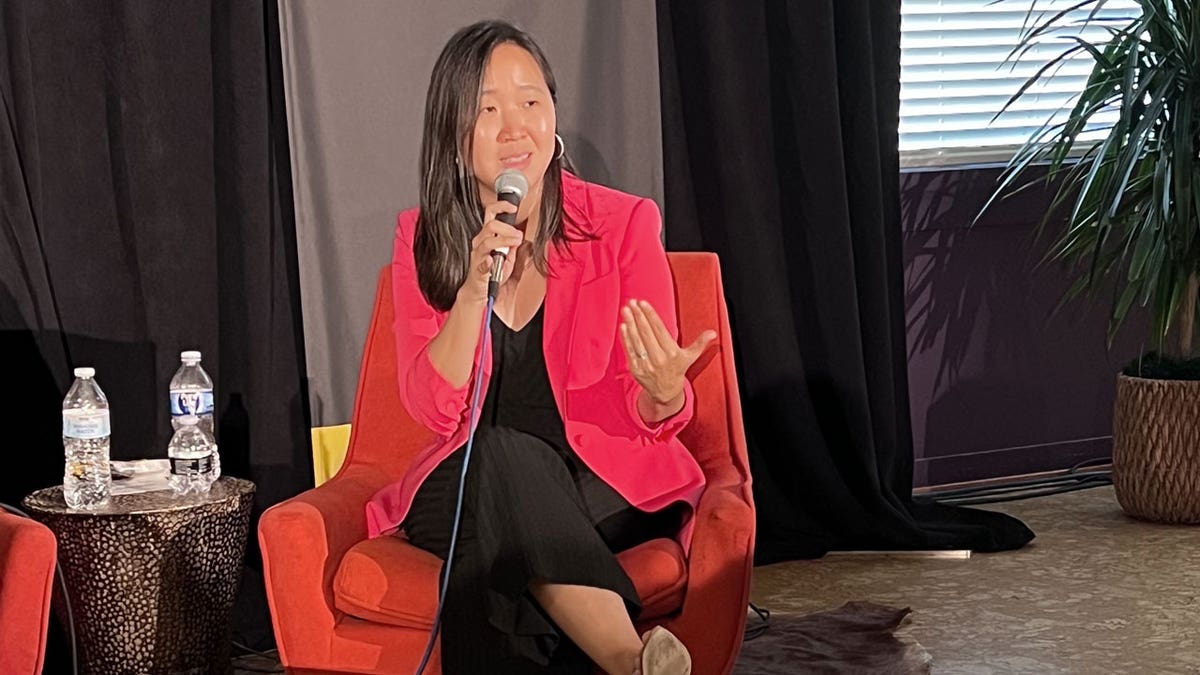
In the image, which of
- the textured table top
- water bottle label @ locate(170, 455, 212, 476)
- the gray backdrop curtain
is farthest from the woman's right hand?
the gray backdrop curtain

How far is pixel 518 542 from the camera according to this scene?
2244 millimetres

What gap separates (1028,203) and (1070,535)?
1.05 m

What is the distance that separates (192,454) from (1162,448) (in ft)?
8.50

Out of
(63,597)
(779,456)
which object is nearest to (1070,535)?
(779,456)

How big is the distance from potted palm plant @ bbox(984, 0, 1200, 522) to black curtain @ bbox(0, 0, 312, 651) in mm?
1950

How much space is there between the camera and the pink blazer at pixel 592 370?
2.45m

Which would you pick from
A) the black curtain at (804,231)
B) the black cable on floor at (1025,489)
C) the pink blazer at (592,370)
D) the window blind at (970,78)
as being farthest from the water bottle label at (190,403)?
the window blind at (970,78)

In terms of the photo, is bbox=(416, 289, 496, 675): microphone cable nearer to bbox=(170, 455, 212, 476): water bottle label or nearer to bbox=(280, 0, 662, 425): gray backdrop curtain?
bbox=(170, 455, 212, 476): water bottle label

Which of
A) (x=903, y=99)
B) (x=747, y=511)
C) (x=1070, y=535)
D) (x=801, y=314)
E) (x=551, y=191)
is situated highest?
(x=903, y=99)

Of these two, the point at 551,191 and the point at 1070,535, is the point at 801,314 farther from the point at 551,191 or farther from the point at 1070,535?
the point at 551,191

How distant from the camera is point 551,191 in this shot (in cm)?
257

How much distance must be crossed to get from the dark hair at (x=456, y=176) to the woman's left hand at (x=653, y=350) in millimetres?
306

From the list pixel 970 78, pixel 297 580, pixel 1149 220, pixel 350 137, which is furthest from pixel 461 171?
pixel 970 78

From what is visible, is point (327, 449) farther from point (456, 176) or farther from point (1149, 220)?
point (1149, 220)
